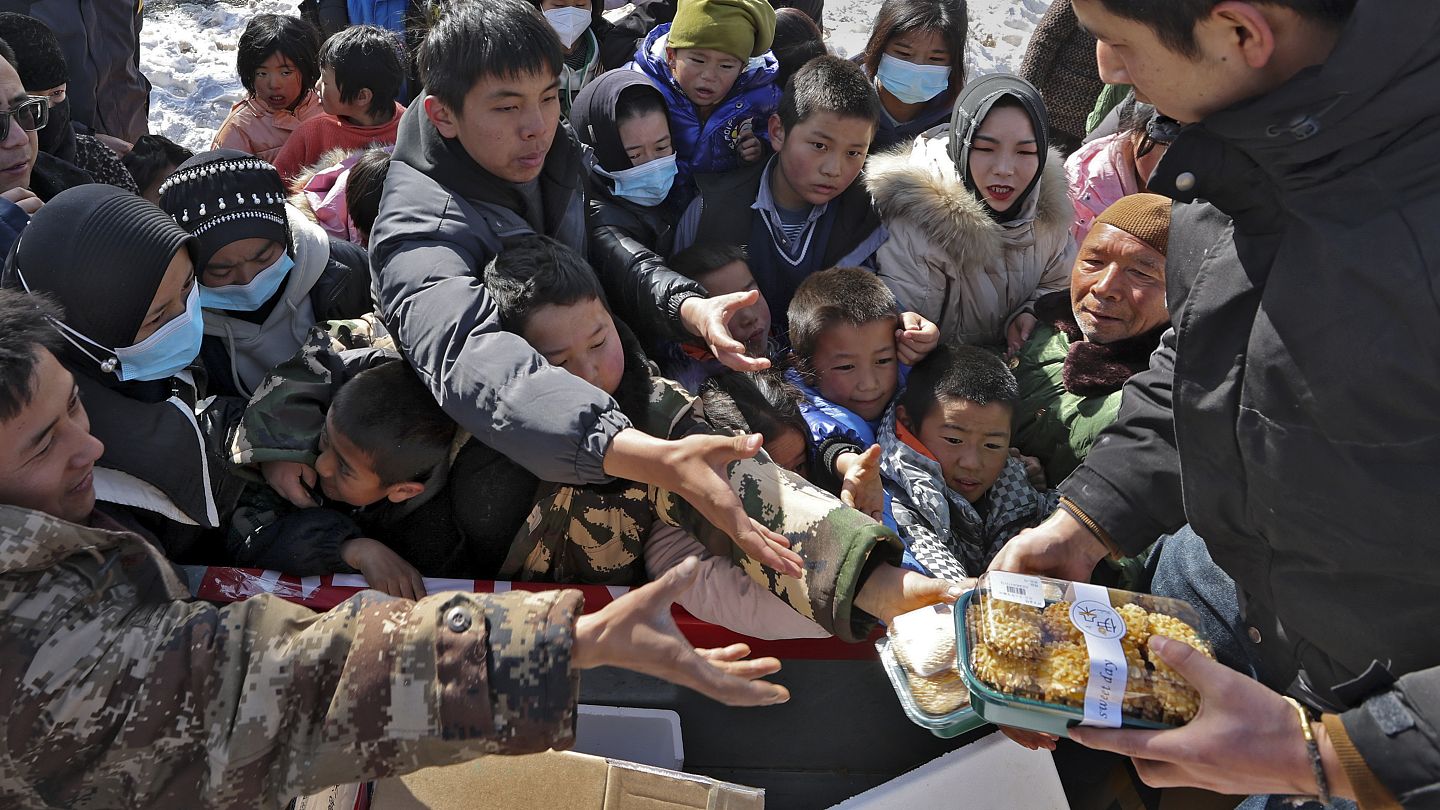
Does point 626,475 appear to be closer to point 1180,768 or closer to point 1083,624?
point 1083,624

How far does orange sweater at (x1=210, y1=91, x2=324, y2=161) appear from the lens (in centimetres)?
520

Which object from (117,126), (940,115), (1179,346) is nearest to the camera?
(1179,346)

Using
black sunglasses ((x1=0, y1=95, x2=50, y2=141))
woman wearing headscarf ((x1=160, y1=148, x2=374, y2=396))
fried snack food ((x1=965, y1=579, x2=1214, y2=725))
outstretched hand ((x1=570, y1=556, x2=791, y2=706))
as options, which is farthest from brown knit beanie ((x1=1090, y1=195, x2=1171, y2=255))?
black sunglasses ((x1=0, y1=95, x2=50, y2=141))

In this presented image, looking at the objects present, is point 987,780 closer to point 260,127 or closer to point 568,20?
point 568,20

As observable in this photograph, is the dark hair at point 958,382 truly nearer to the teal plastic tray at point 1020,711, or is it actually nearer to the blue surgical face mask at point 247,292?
the teal plastic tray at point 1020,711

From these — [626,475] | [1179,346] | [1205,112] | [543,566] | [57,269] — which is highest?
[1205,112]

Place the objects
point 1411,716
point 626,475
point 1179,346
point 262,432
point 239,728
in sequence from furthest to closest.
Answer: point 262,432 < point 626,475 < point 1179,346 < point 239,728 < point 1411,716

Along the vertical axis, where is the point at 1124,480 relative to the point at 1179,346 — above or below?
below

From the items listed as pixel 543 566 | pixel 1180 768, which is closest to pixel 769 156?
pixel 543 566

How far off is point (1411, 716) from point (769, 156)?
280cm

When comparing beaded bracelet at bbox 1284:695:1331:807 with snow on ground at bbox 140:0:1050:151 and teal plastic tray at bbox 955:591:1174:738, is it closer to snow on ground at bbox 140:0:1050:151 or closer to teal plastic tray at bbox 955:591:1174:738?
teal plastic tray at bbox 955:591:1174:738

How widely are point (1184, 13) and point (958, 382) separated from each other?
1510 millimetres

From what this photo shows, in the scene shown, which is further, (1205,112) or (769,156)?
(769,156)

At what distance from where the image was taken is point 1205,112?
1561 millimetres
